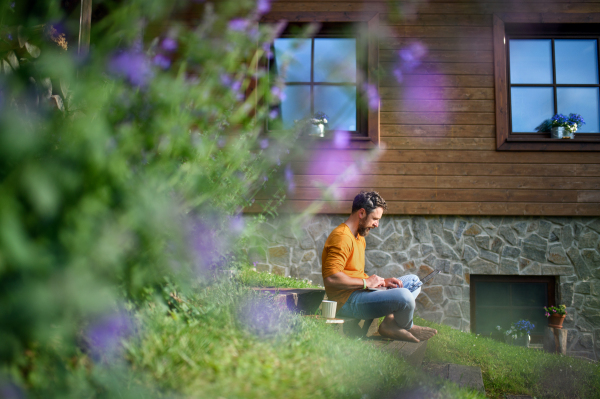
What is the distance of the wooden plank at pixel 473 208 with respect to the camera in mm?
4863

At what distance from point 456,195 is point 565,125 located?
1531 millimetres

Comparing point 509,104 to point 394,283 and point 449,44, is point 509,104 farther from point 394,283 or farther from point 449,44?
point 394,283

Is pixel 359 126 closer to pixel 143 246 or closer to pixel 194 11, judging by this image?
pixel 194 11

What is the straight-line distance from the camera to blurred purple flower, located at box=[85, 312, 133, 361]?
3.69 ft

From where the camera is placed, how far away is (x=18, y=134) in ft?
2.11

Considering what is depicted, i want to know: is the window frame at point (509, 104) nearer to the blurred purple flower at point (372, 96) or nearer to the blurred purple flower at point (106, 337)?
the blurred purple flower at point (372, 96)

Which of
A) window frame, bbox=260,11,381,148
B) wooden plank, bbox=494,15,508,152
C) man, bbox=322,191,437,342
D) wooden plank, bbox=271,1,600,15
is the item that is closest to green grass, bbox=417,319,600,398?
man, bbox=322,191,437,342

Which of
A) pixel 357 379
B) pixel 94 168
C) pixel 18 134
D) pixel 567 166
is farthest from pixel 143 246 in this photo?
pixel 567 166

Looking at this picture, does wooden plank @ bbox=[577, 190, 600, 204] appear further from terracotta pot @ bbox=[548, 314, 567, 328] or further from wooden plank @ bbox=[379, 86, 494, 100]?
wooden plank @ bbox=[379, 86, 494, 100]

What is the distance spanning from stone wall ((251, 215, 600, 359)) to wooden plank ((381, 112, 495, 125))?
115 cm

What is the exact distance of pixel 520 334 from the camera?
4.70m

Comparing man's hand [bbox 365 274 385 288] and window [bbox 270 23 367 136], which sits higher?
window [bbox 270 23 367 136]

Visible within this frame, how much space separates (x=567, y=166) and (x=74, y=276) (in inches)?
218

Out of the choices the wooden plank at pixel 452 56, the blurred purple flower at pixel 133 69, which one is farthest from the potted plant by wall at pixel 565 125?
the blurred purple flower at pixel 133 69
